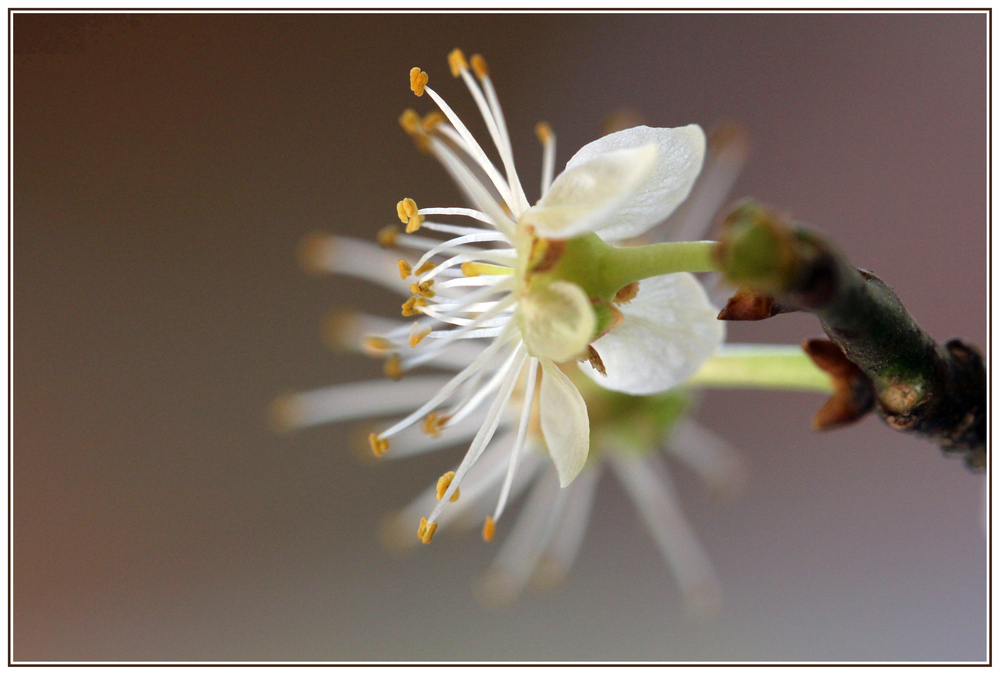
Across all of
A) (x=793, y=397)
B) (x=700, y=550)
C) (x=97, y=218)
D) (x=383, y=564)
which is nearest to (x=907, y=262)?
(x=793, y=397)

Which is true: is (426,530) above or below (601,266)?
below

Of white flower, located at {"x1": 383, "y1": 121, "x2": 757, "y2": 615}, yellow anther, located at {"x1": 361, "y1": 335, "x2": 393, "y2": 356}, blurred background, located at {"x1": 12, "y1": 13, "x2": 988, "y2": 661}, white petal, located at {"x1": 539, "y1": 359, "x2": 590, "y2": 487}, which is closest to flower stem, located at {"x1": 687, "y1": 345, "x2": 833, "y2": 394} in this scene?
white flower, located at {"x1": 383, "y1": 121, "x2": 757, "y2": 615}

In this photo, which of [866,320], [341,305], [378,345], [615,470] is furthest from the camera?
[341,305]

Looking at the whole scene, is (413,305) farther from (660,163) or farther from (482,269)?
(660,163)

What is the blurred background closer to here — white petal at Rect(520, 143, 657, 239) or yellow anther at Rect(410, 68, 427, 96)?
yellow anther at Rect(410, 68, 427, 96)

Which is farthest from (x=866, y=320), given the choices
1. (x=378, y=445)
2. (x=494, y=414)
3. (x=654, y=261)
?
(x=378, y=445)

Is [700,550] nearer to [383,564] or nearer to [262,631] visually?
[383,564]

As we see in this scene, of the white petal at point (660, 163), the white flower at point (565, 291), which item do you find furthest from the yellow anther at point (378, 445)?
the white petal at point (660, 163)
